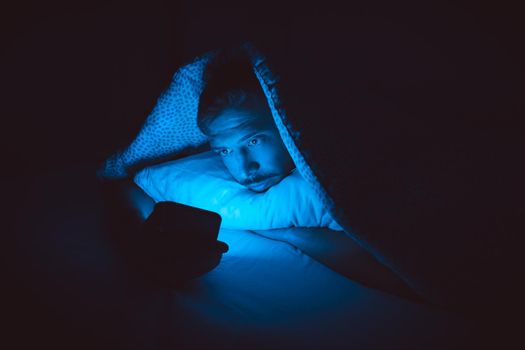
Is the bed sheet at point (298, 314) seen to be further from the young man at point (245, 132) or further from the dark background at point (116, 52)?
the dark background at point (116, 52)

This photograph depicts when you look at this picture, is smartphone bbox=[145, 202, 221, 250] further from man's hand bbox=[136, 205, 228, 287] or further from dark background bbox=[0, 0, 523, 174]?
dark background bbox=[0, 0, 523, 174]

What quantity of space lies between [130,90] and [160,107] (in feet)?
2.00

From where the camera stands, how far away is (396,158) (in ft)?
2.79

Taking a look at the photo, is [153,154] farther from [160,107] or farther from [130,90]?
[130,90]

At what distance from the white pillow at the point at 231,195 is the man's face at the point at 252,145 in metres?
0.05

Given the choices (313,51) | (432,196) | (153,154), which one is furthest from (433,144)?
(153,154)

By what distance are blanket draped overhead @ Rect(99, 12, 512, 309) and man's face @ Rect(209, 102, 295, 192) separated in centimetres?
17

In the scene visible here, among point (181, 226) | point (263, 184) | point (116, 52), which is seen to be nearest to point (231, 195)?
point (263, 184)

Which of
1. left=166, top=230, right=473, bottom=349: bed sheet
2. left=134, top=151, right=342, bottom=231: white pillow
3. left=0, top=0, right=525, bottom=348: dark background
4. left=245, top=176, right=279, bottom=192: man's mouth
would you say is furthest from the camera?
left=0, top=0, right=525, bottom=348: dark background

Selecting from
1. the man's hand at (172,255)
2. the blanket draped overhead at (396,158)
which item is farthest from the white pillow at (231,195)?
the man's hand at (172,255)

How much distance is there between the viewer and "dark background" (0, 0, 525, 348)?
55.5 inches

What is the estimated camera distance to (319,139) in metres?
0.83

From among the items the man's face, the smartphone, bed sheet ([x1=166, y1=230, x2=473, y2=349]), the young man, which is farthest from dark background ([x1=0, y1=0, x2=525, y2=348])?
bed sheet ([x1=166, y1=230, x2=473, y2=349])

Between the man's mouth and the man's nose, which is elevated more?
the man's nose
